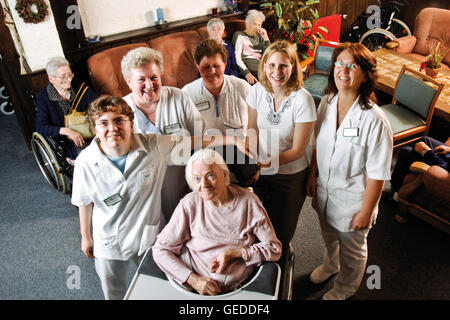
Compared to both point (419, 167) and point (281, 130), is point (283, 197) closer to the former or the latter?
point (281, 130)

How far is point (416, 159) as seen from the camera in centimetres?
295

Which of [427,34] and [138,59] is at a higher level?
[138,59]

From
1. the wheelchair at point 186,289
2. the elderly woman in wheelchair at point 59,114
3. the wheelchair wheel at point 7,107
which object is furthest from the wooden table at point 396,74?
the wheelchair wheel at point 7,107

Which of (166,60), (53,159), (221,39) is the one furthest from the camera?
(166,60)

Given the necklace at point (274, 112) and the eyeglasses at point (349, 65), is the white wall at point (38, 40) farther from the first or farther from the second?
the eyeglasses at point (349, 65)

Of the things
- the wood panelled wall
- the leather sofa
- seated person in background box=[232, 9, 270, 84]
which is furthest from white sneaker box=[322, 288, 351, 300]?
the wood panelled wall

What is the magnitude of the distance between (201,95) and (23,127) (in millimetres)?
2639

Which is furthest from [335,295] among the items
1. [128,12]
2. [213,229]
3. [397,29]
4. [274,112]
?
[397,29]

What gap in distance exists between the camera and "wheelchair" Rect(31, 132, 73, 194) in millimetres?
3107

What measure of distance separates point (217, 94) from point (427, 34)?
12.8 ft

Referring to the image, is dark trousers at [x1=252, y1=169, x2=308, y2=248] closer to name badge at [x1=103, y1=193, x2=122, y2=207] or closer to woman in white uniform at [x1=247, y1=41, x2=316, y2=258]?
woman in white uniform at [x1=247, y1=41, x2=316, y2=258]

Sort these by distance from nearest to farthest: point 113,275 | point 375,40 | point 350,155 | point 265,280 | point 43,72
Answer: point 265,280, point 350,155, point 113,275, point 43,72, point 375,40

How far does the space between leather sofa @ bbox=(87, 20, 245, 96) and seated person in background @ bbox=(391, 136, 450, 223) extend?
7.74 feet

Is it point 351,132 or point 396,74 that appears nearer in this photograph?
point 351,132
